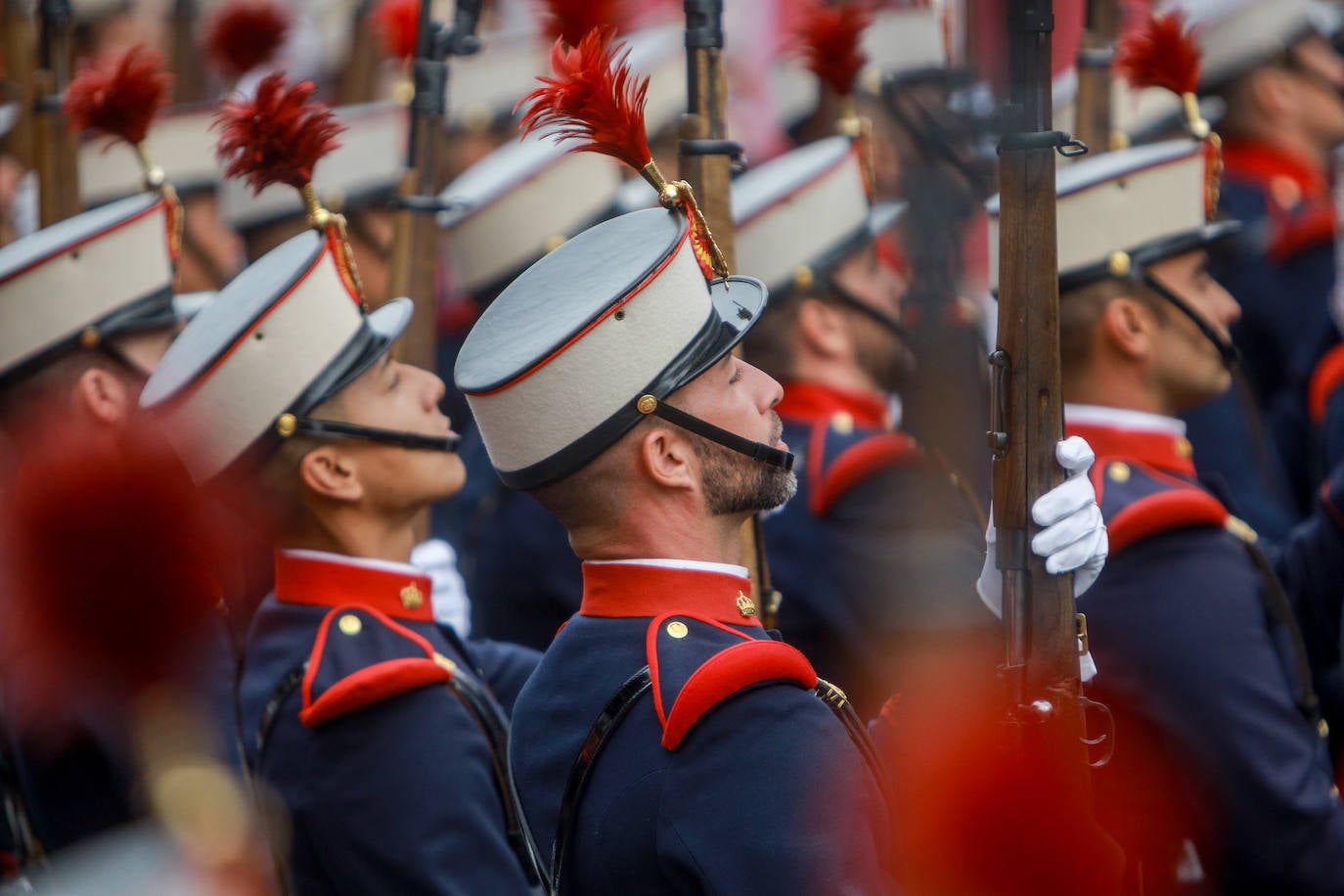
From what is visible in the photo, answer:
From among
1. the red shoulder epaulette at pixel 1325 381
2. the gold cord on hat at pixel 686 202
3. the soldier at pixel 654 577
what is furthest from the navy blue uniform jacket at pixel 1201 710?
the red shoulder epaulette at pixel 1325 381

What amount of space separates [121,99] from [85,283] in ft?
1.78

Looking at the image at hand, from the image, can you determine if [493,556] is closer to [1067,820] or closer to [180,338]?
[180,338]

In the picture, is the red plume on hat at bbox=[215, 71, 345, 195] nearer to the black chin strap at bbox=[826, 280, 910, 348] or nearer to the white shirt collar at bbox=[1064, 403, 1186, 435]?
the black chin strap at bbox=[826, 280, 910, 348]

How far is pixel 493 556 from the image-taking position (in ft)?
19.1

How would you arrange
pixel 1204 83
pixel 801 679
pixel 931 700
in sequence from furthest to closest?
pixel 1204 83, pixel 931 700, pixel 801 679

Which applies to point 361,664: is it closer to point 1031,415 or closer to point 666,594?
point 666,594

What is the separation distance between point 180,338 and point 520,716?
162 centimetres

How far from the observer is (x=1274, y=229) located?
24.6 ft

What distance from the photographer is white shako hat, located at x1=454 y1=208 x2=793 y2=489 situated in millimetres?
3223

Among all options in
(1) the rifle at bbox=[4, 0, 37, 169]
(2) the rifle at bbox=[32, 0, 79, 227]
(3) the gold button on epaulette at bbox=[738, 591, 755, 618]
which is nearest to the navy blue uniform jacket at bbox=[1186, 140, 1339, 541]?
(3) the gold button on epaulette at bbox=[738, 591, 755, 618]

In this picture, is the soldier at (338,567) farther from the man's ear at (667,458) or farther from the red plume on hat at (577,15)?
the man's ear at (667,458)

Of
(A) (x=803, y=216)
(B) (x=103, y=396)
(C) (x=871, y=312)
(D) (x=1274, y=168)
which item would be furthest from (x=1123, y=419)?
(D) (x=1274, y=168)

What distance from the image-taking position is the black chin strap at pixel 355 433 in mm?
4176

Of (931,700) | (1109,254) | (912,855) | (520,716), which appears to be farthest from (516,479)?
(1109,254)
